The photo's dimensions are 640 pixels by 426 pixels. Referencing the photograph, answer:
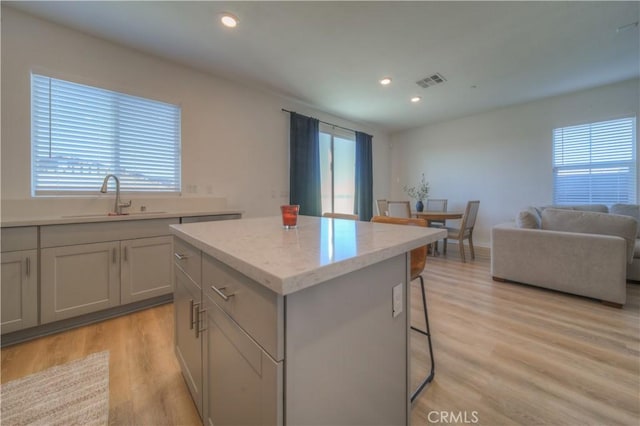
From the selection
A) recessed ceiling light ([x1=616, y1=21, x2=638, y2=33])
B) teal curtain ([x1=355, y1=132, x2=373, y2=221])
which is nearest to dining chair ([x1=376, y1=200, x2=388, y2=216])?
teal curtain ([x1=355, y1=132, x2=373, y2=221])

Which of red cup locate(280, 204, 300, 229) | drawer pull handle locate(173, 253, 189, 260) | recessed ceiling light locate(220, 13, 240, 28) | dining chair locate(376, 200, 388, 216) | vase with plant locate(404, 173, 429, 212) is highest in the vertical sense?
recessed ceiling light locate(220, 13, 240, 28)

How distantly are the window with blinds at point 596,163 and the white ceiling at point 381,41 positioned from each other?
656mm

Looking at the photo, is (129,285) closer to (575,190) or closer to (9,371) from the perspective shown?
(9,371)

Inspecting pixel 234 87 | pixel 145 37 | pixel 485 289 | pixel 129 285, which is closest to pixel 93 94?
pixel 145 37

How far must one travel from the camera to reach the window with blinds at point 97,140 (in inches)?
86.5

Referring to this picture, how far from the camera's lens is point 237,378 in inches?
31.0

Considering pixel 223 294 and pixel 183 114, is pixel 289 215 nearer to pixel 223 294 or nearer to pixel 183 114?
pixel 223 294

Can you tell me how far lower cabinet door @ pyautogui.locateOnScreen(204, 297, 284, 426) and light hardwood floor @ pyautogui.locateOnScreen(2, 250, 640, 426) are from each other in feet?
1.51

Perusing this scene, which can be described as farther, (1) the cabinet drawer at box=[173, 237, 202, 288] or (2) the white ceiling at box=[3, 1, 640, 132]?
(2) the white ceiling at box=[3, 1, 640, 132]

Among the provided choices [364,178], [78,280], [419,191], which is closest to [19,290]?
[78,280]

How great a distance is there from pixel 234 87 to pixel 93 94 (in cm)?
148

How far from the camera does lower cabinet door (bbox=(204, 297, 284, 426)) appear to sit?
2.06ft

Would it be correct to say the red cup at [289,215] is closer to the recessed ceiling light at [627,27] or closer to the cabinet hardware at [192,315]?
the cabinet hardware at [192,315]

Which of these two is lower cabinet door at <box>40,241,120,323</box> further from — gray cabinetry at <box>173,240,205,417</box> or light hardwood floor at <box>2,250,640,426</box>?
gray cabinetry at <box>173,240,205,417</box>
